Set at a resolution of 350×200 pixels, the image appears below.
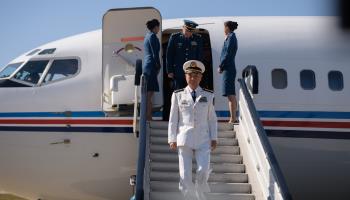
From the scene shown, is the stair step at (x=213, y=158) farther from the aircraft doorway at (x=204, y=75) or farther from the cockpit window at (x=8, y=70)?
the cockpit window at (x=8, y=70)

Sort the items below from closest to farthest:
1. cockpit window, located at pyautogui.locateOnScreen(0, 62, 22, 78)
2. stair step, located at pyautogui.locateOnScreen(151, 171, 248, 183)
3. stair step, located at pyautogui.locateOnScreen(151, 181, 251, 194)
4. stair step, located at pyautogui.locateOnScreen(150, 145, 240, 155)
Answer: stair step, located at pyautogui.locateOnScreen(151, 181, 251, 194) → stair step, located at pyautogui.locateOnScreen(151, 171, 248, 183) → stair step, located at pyautogui.locateOnScreen(150, 145, 240, 155) → cockpit window, located at pyautogui.locateOnScreen(0, 62, 22, 78)

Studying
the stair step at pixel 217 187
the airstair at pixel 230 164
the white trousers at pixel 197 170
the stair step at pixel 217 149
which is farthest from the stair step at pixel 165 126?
the white trousers at pixel 197 170

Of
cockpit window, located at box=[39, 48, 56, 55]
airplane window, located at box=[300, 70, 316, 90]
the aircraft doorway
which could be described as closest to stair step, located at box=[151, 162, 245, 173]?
the aircraft doorway

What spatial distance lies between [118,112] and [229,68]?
6.29 ft

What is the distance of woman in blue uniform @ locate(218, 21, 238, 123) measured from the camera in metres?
7.80

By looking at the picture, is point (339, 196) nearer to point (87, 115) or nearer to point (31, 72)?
point (87, 115)

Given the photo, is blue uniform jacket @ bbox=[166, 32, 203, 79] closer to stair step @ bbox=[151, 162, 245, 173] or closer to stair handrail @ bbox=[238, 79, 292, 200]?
stair handrail @ bbox=[238, 79, 292, 200]

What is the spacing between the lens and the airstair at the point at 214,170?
6371mm

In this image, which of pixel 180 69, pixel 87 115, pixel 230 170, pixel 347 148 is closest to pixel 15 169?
pixel 87 115

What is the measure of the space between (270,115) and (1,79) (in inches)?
184

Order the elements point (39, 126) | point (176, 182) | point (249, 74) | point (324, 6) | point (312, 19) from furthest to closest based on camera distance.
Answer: point (312, 19)
point (39, 126)
point (249, 74)
point (176, 182)
point (324, 6)

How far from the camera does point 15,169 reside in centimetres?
846

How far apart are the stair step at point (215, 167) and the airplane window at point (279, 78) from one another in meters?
2.32

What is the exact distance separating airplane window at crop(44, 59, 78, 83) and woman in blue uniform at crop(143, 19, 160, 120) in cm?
166
